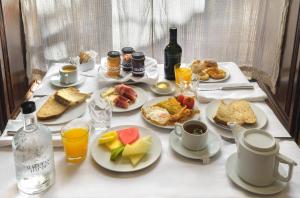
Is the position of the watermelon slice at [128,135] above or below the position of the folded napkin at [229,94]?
below

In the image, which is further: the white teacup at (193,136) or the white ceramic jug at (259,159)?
the white teacup at (193,136)

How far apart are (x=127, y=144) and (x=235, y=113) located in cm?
45

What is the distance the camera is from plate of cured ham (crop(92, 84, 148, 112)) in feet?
5.10

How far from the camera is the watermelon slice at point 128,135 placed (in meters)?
1.27

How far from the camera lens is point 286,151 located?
4.20 ft

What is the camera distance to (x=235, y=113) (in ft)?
4.79

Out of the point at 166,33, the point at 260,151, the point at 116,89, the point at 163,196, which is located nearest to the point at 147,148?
the point at 163,196

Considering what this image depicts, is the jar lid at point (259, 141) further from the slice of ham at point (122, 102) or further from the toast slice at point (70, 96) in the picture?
the toast slice at point (70, 96)

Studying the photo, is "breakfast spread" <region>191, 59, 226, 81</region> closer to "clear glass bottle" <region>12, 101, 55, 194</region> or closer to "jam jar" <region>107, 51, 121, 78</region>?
"jam jar" <region>107, 51, 121, 78</region>

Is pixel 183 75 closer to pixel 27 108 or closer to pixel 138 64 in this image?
pixel 138 64

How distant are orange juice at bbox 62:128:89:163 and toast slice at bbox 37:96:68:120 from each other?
0.24 meters

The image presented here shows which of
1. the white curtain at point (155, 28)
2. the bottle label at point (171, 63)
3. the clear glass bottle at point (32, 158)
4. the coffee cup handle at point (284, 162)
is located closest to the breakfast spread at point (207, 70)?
the bottle label at point (171, 63)

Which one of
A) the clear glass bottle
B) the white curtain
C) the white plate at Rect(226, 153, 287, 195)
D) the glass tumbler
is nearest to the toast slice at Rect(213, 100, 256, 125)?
the white plate at Rect(226, 153, 287, 195)

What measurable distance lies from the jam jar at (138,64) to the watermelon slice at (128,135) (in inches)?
18.7
